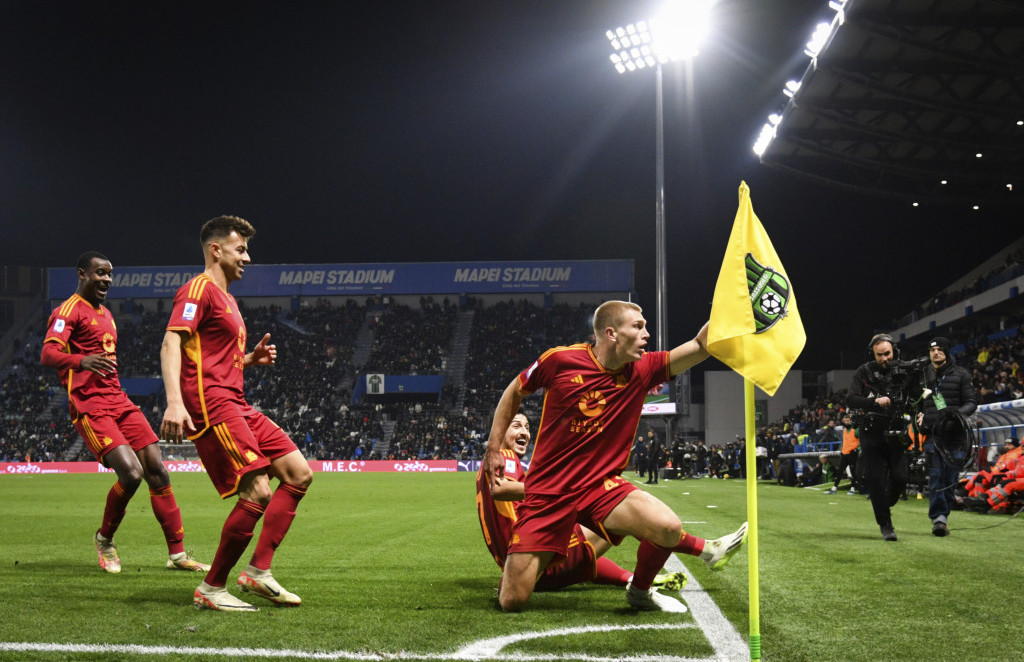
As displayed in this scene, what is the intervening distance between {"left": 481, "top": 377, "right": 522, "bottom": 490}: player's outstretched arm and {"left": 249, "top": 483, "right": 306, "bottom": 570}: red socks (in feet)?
3.49

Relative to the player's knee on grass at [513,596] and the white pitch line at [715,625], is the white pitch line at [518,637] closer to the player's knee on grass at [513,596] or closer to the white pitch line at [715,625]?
the white pitch line at [715,625]

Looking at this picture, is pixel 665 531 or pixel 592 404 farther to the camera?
pixel 592 404

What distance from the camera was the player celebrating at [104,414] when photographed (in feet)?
19.6

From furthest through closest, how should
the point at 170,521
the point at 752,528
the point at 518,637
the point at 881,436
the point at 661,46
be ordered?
1. the point at 661,46
2. the point at 881,436
3. the point at 170,521
4. the point at 518,637
5. the point at 752,528

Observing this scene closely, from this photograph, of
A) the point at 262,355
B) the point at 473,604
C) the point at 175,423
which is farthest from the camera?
the point at 262,355

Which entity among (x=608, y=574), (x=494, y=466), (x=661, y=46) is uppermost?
(x=661, y=46)

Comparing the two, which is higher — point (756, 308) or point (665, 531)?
point (756, 308)

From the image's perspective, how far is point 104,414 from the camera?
6180 millimetres

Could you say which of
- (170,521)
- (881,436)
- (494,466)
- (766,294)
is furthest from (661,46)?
(766,294)

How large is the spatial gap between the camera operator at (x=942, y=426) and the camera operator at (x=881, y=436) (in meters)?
0.59

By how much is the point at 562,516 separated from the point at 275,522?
163 cm

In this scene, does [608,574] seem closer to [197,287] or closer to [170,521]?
[197,287]

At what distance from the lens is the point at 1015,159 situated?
28.8 m

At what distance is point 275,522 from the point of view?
4586 millimetres
